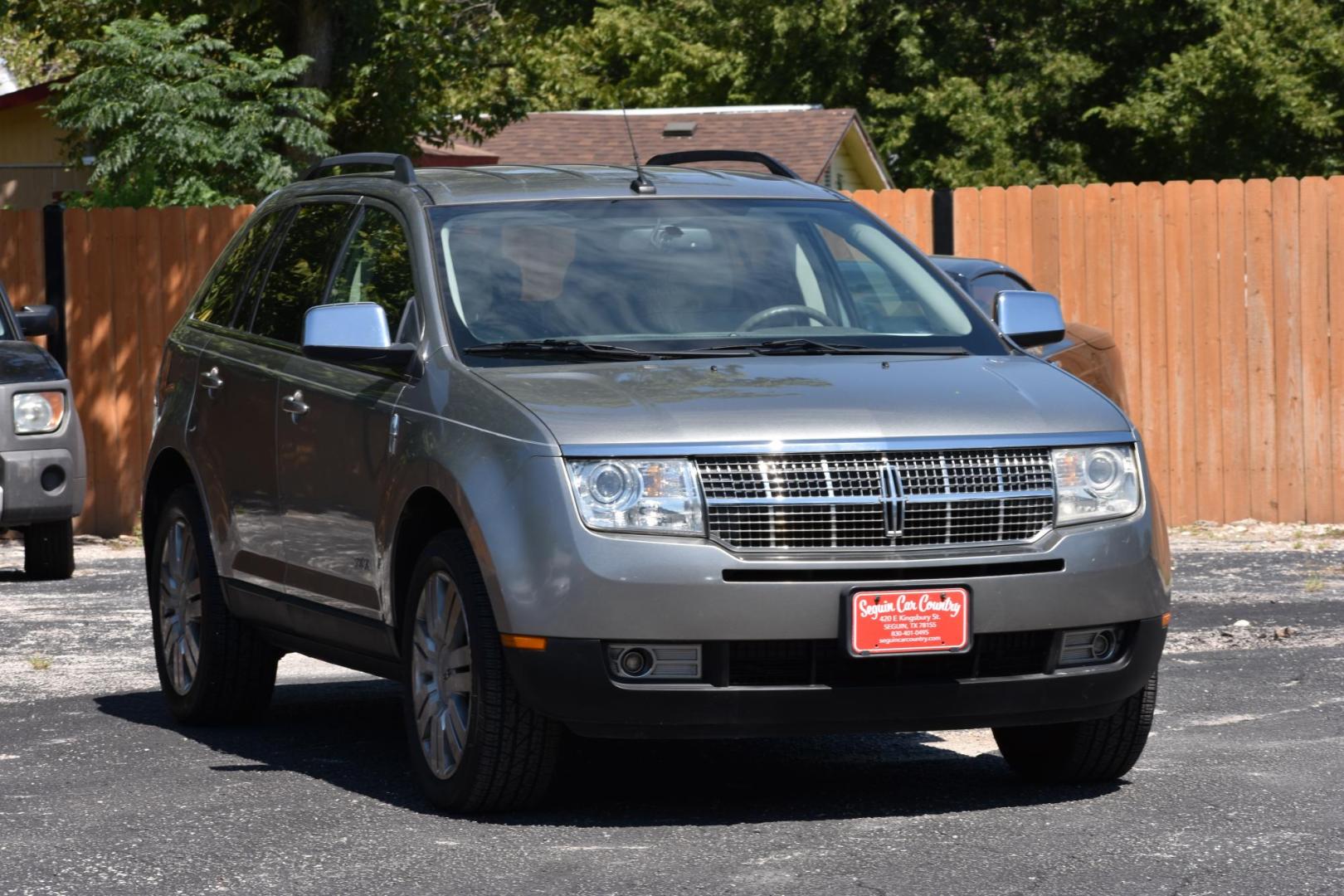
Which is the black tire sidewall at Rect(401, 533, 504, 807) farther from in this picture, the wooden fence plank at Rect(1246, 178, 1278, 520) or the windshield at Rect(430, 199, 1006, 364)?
the wooden fence plank at Rect(1246, 178, 1278, 520)

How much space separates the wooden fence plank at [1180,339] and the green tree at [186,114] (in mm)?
9838

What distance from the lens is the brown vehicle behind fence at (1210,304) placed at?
48.7ft

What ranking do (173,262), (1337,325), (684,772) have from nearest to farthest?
(684,772) < (1337,325) < (173,262)

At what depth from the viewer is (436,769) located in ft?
20.6

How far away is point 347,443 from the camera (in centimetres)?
692

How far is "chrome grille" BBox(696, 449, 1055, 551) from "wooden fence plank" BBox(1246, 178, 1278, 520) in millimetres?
9289

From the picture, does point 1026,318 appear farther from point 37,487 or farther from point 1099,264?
point 1099,264

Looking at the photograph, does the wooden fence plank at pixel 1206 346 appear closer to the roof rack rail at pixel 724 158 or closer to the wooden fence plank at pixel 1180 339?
the wooden fence plank at pixel 1180 339

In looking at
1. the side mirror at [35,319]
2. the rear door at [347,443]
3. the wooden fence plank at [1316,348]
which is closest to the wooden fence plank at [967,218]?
the wooden fence plank at [1316,348]

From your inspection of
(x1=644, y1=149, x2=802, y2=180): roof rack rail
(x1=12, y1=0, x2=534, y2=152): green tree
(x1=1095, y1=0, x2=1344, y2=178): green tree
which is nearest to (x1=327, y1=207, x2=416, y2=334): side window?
(x1=644, y1=149, x2=802, y2=180): roof rack rail

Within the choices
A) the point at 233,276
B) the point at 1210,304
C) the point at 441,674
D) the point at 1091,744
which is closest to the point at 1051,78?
the point at 1210,304

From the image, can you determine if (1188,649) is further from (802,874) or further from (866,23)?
(866,23)

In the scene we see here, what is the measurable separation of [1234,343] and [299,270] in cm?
861

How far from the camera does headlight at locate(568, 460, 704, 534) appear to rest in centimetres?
575
